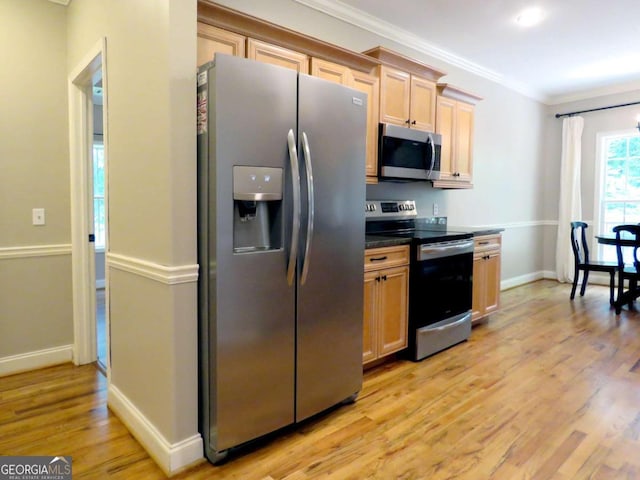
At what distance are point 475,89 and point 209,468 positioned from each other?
4.70 metres

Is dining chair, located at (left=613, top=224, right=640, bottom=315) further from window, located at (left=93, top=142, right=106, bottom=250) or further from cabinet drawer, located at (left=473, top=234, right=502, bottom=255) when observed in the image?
window, located at (left=93, top=142, right=106, bottom=250)

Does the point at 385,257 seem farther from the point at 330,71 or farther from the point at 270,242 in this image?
the point at 330,71

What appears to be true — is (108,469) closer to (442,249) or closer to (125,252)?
(125,252)

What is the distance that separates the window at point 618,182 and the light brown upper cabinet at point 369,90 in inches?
169

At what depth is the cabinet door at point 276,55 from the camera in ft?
8.13

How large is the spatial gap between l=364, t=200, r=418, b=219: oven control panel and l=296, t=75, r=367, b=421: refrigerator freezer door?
123 centimetres

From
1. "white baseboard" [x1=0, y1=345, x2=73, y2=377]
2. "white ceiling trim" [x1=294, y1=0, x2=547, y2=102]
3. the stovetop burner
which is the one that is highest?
"white ceiling trim" [x1=294, y1=0, x2=547, y2=102]

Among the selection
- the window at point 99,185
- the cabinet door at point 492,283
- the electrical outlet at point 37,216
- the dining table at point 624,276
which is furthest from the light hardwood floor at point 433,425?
the window at point 99,185

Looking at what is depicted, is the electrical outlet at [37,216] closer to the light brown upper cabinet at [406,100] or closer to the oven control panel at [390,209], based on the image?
the oven control panel at [390,209]

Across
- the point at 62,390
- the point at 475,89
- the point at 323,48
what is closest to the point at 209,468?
the point at 62,390

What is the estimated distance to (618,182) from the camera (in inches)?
224

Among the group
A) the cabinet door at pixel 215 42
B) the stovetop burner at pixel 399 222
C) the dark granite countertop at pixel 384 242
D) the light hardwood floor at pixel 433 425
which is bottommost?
the light hardwood floor at pixel 433 425

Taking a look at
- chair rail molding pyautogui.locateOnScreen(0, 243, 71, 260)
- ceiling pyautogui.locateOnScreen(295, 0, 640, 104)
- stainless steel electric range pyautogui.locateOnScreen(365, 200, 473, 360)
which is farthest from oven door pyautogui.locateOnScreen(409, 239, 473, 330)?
chair rail molding pyautogui.locateOnScreen(0, 243, 71, 260)

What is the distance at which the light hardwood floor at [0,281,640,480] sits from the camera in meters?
1.84
